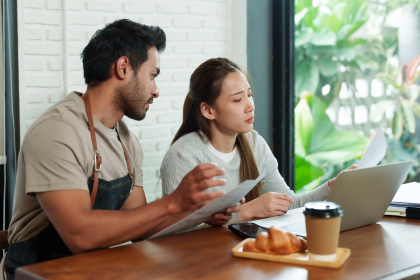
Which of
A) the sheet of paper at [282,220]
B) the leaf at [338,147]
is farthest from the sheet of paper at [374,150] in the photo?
the leaf at [338,147]

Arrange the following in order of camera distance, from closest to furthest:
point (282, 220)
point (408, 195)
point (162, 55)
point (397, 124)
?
point (282, 220)
point (408, 195)
point (162, 55)
point (397, 124)

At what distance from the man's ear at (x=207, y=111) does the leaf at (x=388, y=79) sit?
1.44 m

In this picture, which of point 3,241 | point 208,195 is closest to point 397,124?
point 208,195

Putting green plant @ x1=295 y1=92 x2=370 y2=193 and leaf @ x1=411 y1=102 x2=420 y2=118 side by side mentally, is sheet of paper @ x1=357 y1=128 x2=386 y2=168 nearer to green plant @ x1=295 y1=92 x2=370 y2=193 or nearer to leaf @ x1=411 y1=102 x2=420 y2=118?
leaf @ x1=411 y1=102 x2=420 y2=118

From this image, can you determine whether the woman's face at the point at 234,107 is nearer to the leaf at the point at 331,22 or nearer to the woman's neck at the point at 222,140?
the woman's neck at the point at 222,140

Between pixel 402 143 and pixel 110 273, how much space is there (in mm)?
2425

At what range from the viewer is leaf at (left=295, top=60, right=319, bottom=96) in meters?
3.34

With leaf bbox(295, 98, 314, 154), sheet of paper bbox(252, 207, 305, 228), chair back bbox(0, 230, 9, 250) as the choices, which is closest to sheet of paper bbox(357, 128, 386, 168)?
sheet of paper bbox(252, 207, 305, 228)

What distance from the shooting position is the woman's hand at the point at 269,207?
1.59 m

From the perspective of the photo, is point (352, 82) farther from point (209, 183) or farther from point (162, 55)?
point (209, 183)

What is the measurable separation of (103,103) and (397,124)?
2.03 metres

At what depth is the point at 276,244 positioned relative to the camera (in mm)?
1093

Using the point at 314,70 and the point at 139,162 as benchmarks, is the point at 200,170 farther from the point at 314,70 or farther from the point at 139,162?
the point at 314,70

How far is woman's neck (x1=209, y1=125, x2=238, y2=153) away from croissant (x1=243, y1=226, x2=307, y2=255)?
1.00 m
